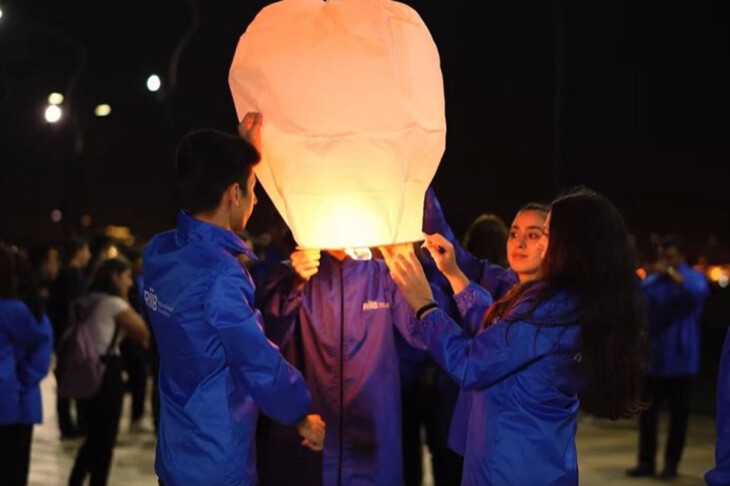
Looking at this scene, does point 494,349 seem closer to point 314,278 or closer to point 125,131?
point 314,278

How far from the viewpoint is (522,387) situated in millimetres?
3518

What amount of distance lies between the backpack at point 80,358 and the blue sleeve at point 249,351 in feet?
13.2

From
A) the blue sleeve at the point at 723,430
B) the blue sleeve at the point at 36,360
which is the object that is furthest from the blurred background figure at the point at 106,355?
the blue sleeve at the point at 723,430

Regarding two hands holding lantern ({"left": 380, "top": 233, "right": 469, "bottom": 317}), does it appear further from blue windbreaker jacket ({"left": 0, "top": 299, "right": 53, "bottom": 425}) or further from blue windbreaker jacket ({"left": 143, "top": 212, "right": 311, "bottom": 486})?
blue windbreaker jacket ({"left": 0, "top": 299, "right": 53, "bottom": 425})

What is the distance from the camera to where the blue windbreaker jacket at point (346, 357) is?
4125 millimetres

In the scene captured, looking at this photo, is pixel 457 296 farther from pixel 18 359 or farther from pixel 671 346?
pixel 671 346

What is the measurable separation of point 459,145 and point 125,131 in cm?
1092

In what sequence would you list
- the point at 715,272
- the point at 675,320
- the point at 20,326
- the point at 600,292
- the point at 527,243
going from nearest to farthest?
1. the point at 600,292
2. the point at 527,243
3. the point at 20,326
4. the point at 675,320
5. the point at 715,272

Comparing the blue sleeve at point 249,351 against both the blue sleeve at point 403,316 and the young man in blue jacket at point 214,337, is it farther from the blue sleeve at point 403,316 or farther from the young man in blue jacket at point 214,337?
the blue sleeve at point 403,316

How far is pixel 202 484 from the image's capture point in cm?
355

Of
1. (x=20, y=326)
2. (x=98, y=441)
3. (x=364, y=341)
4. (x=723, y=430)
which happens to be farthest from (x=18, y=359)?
(x=723, y=430)

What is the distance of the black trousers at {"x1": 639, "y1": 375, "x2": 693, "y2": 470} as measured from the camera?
877 centimetres

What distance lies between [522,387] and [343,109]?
1114 millimetres

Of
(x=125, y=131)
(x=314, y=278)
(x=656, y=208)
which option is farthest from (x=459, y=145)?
(x=656, y=208)
